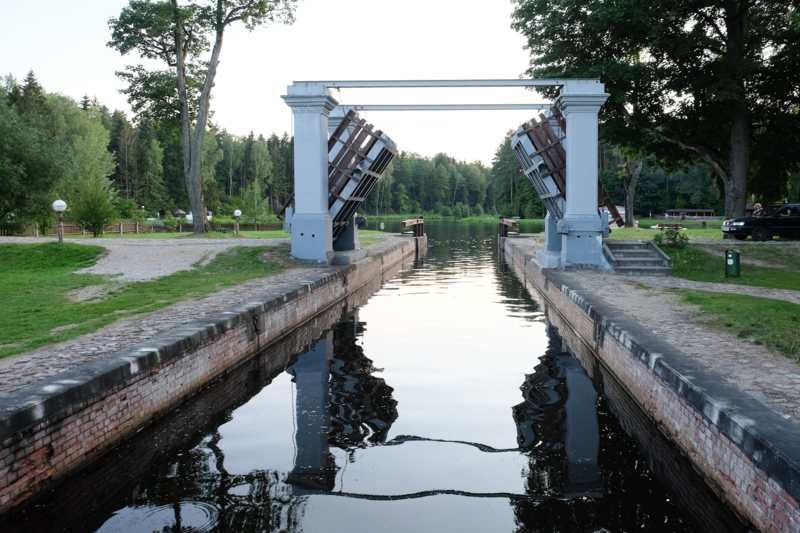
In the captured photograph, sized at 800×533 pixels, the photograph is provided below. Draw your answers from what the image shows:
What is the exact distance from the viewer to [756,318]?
817 cm

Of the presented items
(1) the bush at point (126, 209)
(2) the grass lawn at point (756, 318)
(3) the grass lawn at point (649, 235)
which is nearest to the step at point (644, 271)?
(2) the grass lawn at point (756, 318)

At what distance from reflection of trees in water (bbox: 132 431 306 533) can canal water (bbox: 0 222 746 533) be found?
0.02 metres

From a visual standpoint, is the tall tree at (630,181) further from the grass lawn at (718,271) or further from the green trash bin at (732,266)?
the green trash bin at (732,266)

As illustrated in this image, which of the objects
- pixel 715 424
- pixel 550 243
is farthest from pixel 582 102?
pixel 715 424

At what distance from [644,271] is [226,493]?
1235 centimetres

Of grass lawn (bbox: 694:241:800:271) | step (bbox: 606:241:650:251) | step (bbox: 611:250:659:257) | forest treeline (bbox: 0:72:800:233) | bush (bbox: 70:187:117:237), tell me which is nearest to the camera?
grass lawn (bbox: 694:241:800:271)

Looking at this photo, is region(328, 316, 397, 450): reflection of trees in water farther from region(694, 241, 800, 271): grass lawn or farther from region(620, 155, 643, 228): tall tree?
region(620, 155, 643, 228): tall tree

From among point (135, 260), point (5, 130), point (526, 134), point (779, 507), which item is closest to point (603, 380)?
point (779, 507)

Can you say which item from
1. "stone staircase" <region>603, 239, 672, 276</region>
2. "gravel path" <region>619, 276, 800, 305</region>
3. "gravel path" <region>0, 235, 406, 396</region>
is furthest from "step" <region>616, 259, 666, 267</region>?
"gravel path" <region>0, 235, 406, 396</region>

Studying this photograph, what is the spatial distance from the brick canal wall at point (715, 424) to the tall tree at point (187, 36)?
61.7ft

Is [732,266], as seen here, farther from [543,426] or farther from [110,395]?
[110,395]

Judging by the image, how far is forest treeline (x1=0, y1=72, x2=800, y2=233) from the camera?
1085 inches

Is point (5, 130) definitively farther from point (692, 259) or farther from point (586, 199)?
point (692, 259)

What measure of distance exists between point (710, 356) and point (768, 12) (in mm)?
20241
